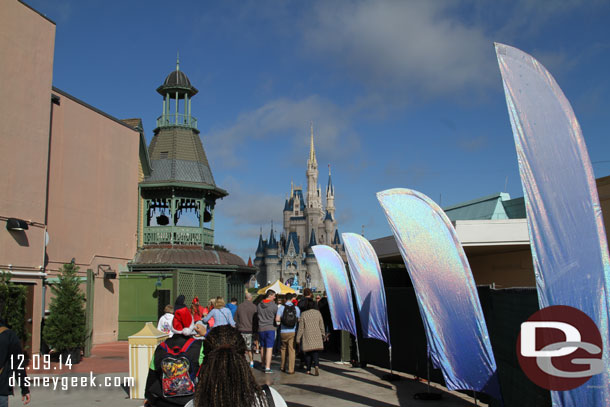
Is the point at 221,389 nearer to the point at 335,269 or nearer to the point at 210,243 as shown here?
the point at 335,269

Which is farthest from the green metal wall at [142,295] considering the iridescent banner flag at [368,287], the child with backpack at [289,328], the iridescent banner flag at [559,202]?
the iridescent banner flag at [559,202]

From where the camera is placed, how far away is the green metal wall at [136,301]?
64.6 feet

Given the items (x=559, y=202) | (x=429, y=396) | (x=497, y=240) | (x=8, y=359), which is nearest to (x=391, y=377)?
(x=429, y=396)

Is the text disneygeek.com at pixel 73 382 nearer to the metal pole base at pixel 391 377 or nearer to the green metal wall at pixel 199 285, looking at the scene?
the metal pole base at pixel 391 377

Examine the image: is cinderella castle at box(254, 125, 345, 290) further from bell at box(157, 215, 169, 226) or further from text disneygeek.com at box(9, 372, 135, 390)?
text disneygeek.com at box(9, 372, 135, 390)

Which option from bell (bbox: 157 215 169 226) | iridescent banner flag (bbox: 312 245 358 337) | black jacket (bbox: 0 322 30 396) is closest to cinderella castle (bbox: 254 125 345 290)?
bell (bbox: 157 215 169 226)

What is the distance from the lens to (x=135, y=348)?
31.0 feet

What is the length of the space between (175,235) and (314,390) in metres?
13.9

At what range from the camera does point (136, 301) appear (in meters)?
19.9

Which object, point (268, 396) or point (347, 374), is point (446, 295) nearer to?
point (268, 396)

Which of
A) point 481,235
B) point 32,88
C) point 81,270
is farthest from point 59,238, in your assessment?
point 481,235

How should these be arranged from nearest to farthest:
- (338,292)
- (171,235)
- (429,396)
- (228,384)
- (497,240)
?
(228,384)
(429,396)
(338,292)
(497,240)
(171,235)

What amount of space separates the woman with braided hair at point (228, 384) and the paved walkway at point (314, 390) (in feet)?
17.2

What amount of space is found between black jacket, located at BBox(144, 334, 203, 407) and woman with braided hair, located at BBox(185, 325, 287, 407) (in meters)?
1.24
